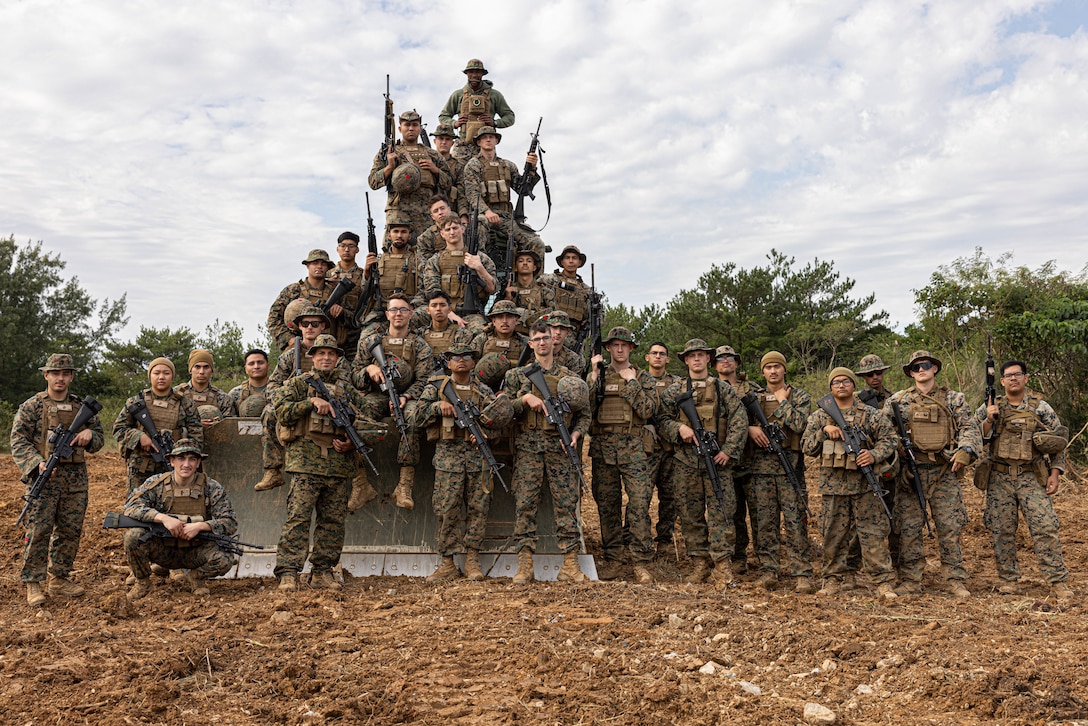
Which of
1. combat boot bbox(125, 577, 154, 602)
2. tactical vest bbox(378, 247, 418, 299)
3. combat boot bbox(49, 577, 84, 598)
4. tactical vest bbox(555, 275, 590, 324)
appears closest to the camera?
combat boot bbox(125, 577, 154, 602)

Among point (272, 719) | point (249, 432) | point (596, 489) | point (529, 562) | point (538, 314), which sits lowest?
point (272, 719)

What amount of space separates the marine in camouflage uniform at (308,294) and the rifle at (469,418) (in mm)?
2555

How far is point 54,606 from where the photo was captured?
719 centimetres

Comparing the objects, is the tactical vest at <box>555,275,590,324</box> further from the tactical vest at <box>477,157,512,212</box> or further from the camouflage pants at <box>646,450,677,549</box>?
the camouflage pants at <box>646,450,677,549</box>

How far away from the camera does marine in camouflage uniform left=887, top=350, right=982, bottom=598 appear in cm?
773

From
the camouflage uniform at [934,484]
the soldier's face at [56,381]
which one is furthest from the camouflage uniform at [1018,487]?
the soldier's face at [56,381]

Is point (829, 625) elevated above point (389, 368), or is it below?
below

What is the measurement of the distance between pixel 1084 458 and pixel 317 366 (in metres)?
13.4

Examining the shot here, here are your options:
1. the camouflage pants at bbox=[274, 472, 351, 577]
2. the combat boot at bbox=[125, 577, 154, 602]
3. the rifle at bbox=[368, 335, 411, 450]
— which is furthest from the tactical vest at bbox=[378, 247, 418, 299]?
the combat boot at bbox=[125, 577, 154, 602]

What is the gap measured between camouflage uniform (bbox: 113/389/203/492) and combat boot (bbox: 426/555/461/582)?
8.04 ft

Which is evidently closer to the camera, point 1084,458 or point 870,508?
point 870,508

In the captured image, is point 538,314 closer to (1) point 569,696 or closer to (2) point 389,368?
(2) point 389,368

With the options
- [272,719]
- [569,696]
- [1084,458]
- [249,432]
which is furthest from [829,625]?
[1084,458]

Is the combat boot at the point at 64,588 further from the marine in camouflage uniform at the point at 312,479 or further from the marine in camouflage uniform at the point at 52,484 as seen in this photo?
the marine in camouflage uniform at the point at 312,479
